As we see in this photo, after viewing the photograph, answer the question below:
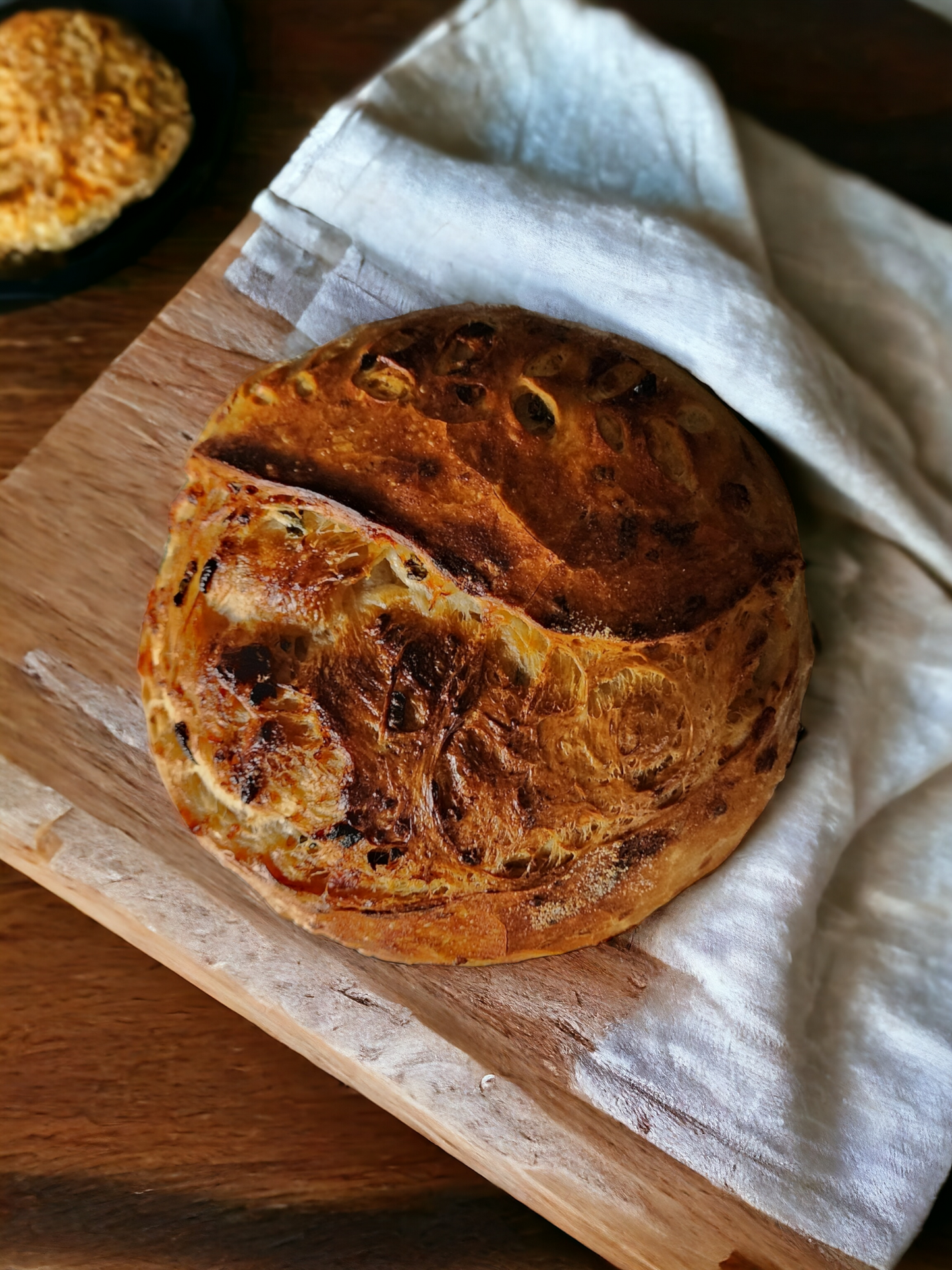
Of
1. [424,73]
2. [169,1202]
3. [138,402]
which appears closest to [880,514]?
[424,73]

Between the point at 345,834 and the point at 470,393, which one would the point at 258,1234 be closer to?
the point at 345,834

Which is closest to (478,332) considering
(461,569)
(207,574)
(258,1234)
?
(461,569)

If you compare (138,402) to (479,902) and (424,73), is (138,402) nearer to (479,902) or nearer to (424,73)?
(424,73)

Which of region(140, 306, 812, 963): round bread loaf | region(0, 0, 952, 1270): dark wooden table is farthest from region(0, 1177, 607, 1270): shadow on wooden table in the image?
region(140, 306, 812, 963): round bread loaf

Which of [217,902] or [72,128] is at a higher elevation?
[72,128]

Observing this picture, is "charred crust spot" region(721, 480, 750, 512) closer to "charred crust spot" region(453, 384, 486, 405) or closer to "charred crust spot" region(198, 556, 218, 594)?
"charred crust spot" region(453, 384, 486, 405)
